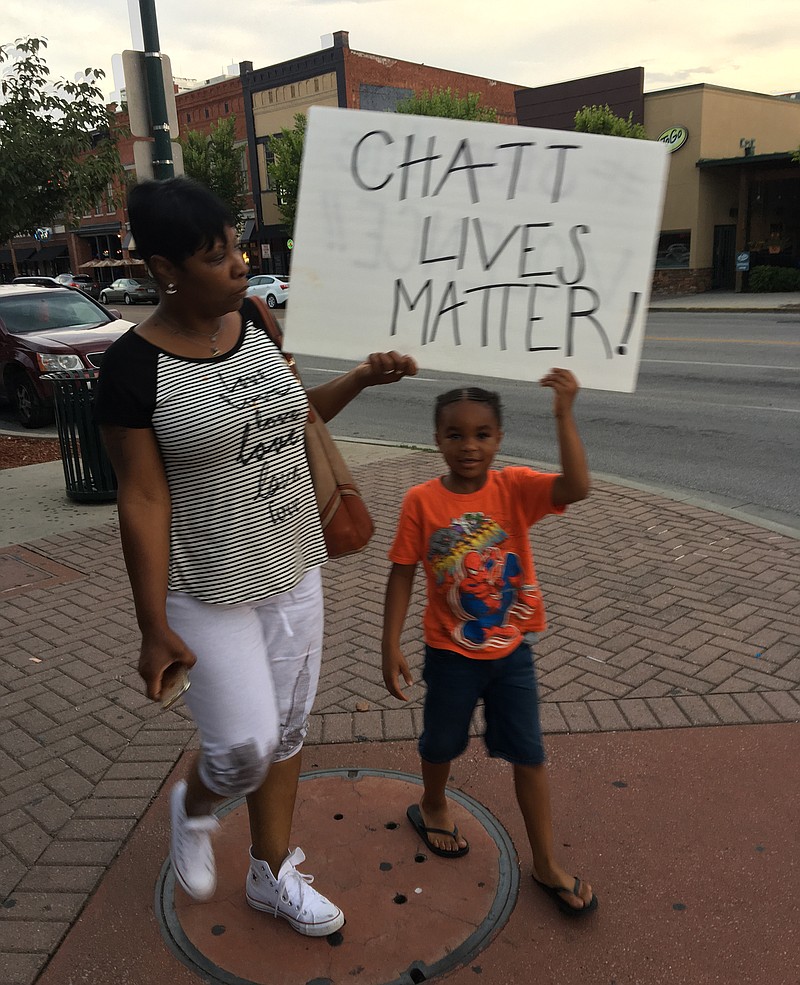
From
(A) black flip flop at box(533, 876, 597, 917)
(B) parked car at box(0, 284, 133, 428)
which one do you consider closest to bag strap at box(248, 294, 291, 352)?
(A) black flip flop at box(533, 876, 597, 917)

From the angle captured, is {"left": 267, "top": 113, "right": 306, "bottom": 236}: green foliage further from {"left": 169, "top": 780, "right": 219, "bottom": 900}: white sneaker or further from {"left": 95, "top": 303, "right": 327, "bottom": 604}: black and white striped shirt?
{"left": 169, "top": 780, "right": 219, "bottom": 900}: white sneaker

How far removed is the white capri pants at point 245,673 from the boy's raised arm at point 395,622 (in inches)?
8.4

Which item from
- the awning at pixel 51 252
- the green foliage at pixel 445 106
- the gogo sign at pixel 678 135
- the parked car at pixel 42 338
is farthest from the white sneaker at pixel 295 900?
the awning at pixel 51 252

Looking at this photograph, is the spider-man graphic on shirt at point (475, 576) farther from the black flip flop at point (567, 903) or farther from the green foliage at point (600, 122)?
Result: the green foliage at point (600, 122)

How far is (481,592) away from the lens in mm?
2318

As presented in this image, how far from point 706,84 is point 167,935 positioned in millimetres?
33326

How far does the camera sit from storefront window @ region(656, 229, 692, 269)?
101 ft

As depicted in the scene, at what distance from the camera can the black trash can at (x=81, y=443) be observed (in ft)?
21.8

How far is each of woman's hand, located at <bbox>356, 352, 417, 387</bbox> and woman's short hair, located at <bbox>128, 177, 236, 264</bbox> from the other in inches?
20.8

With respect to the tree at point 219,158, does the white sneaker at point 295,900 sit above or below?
below

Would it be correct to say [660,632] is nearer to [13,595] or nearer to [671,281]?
[13,595]

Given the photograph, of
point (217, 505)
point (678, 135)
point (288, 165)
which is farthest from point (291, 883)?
point (288, 165)

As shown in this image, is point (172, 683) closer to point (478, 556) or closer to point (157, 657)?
point (157, 657)

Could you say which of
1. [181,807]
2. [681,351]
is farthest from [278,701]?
[681,351]
